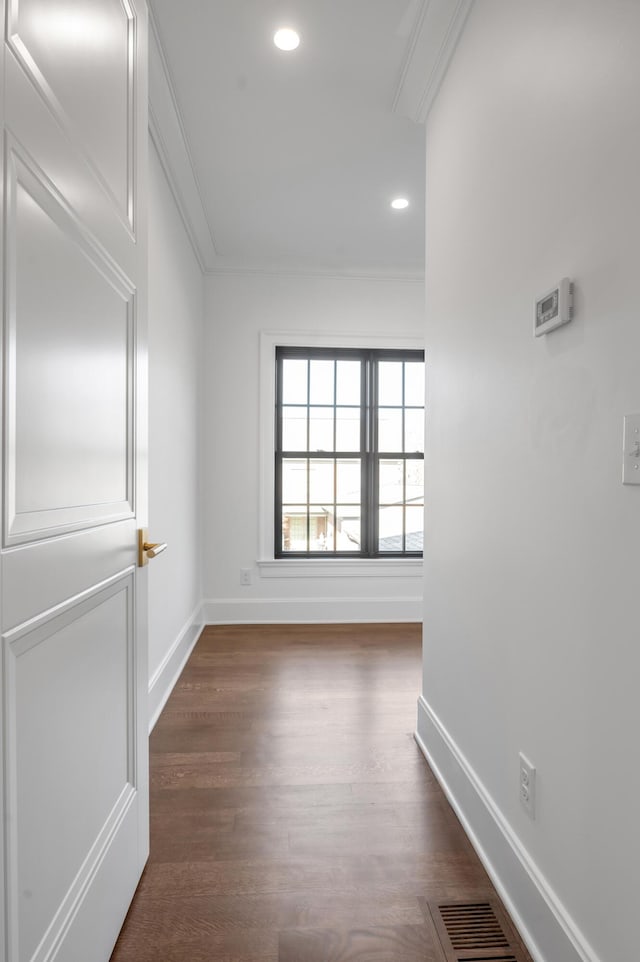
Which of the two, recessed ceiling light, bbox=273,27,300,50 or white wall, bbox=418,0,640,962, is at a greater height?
recessed ceiling light, bbox=273,27,300,50

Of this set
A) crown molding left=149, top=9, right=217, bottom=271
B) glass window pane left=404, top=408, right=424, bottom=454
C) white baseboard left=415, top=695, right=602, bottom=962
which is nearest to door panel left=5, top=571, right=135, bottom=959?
white baseboard left=415, top=695, right=602, bottom=962

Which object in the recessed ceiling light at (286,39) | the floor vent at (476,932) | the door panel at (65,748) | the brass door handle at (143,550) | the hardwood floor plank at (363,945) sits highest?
the recessed ceiling light at (286,39)

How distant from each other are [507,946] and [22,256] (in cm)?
178

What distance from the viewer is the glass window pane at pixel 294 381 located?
4375 mm

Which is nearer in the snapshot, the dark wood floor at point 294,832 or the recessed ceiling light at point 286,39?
the dark wood floor at point 294,832

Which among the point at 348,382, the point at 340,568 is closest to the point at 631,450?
the point at 340,568

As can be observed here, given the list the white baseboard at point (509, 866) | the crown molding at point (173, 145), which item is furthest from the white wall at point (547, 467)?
the crown molding at point (173, 145)

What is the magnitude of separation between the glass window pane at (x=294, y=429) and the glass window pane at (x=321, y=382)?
149 millimetres

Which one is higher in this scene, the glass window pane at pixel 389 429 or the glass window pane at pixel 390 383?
the glass window pane at pixel 390 383

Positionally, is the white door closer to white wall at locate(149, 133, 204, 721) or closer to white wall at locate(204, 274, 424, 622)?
white wall at locate(149, 133, 204, 721)

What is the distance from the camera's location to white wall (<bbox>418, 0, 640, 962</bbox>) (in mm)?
990

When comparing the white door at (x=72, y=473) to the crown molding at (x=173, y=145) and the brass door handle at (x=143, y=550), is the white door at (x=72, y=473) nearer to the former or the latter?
the brass door handle at (x=143, y=550)

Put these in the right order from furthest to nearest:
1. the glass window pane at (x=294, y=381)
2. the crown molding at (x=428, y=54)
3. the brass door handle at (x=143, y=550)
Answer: the glass window pane at (x=294, y=381) → the crown molding at (x=428, y=54) → the brass door handle at (x=143, y=550)

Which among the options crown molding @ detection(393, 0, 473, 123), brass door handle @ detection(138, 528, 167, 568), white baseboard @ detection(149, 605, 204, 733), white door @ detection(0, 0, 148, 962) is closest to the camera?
white door @ detection(0, 0, 148, 962)
